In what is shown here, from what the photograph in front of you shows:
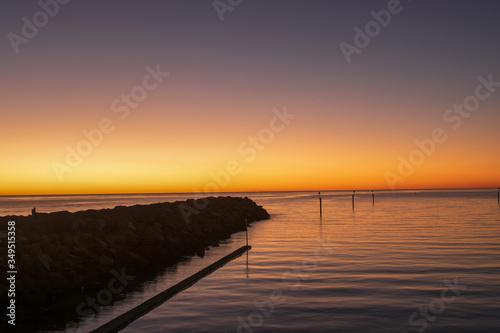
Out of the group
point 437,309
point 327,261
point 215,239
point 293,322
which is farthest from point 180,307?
point 215,239

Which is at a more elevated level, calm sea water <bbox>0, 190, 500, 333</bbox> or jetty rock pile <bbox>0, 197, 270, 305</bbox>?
jetty rock pile <bbox>0, 197, 270, 305</bbox>

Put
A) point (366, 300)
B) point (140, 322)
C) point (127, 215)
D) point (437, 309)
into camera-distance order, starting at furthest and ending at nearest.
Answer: point (127, 215)
point (366, 300)
point (437, 309)
point (140, 322)

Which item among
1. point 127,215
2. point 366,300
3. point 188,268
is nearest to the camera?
point 366,300

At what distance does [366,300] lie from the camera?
13.4 metres

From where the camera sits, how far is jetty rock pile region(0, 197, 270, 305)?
612 inches

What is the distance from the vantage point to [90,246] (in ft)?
64.6

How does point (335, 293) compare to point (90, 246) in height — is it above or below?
below

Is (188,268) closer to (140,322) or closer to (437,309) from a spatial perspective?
(140,322)

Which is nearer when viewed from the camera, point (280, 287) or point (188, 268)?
point (280, 287)

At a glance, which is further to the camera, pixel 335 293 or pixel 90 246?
pixel 90 246

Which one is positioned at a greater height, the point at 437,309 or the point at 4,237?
the point at 4,237

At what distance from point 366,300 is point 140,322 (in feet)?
21.2

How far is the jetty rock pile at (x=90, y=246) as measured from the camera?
1554 cm

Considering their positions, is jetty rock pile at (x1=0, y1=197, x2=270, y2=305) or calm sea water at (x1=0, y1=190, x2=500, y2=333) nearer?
calm sea water at (x1=0, y1=190, x2=500, y2=333)
